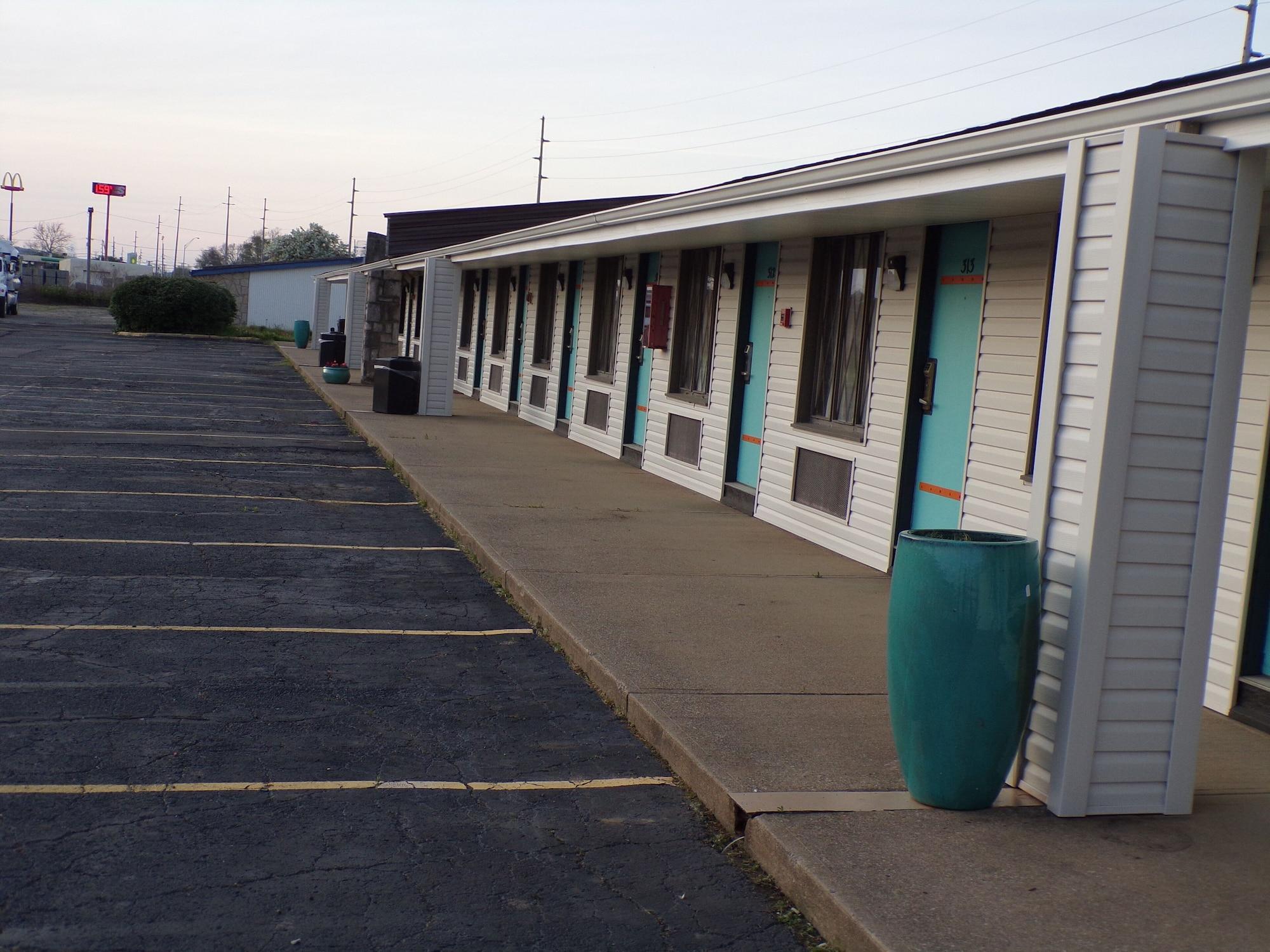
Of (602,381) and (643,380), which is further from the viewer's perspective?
(602,381)

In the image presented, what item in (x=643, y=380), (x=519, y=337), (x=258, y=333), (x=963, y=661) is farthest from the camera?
(x=258, y=333)

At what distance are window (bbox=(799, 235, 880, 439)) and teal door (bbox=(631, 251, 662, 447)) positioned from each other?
425 centimetres

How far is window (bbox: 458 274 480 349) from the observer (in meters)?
25.8

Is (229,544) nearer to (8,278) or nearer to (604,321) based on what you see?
(604,321)

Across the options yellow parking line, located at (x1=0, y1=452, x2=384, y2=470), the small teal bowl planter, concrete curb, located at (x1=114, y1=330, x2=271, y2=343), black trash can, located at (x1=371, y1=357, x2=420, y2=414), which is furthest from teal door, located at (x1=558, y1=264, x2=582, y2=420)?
concrete curb, located at (x1=114, y1=330, x2=271, y2=343)

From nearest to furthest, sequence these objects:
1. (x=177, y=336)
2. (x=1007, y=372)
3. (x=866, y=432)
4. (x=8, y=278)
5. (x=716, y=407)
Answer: (x=1007, y=372) < (x=866, y=432) < (x=716, y=407) < (x=177, y=336) < (x=8, y=278)

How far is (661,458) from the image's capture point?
13891 mm

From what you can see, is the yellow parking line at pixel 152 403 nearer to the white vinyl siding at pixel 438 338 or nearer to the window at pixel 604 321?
the white vinyl siding at pixel 438 338

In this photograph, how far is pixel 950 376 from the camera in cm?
869

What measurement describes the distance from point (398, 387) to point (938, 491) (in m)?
12.4

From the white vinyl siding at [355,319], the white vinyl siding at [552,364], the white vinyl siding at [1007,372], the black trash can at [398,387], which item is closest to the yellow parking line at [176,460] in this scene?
the white vinyl siding at [552,364]

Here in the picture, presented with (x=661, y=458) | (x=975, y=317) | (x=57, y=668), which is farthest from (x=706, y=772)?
(x=661, y=458)

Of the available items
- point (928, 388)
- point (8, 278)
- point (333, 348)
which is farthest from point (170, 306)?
point (928, 388)

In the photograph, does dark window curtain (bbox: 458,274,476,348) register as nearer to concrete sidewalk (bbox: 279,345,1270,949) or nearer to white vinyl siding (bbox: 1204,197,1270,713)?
concrete sidewalk (bbox: 279,345,1270,949)
